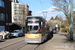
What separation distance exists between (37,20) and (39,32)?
4.53 ft

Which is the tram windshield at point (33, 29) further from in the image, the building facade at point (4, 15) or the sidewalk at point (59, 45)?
the building facade at point (4, 15)

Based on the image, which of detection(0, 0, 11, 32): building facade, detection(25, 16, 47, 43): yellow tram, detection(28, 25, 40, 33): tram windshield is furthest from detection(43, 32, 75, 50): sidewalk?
detection(0, 0, 11, 32): building facade

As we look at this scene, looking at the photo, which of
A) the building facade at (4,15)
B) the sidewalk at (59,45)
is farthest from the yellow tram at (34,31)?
the building facade at (4,15)

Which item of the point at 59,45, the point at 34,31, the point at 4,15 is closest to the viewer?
A: the point at 59,45

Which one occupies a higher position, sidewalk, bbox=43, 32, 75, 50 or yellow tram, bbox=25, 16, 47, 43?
yellow tram, bbox=25, 16, 47, 43

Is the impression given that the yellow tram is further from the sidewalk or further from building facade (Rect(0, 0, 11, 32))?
building facade (Rect(0, 0, 11, 32))

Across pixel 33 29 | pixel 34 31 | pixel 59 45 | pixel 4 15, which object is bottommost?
pixel 59 45

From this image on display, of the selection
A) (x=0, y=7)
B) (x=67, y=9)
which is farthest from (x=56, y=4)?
(x=0, y=7)

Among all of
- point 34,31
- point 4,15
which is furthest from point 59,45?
point 4,15

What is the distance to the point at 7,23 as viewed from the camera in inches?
1341

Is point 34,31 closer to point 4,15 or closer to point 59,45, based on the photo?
point 59,45

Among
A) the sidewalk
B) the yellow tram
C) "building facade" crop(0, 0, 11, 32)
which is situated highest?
"building facade" crop(0, 0, 11, 32)

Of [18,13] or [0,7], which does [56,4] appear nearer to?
[0,7]

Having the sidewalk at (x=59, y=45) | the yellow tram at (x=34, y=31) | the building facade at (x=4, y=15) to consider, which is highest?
the building facade at (x=4, y=15)
